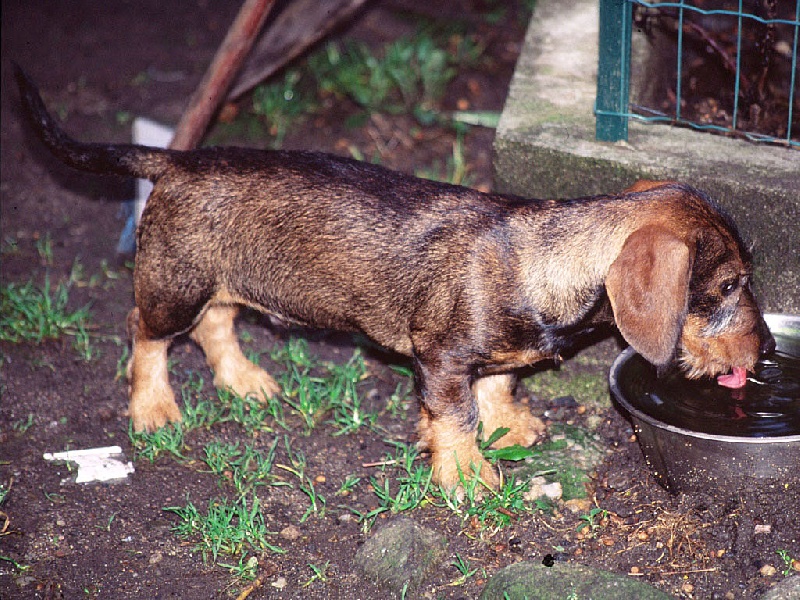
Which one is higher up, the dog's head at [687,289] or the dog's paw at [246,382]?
the dog's head at [687,289]

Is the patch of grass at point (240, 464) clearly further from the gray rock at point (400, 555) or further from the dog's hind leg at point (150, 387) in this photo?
the gray rock at point (400, 555)

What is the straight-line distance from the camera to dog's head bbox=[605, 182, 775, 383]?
3803mm

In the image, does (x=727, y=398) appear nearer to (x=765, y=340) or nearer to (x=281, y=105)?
(x=765, y=340)

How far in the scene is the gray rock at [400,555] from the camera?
4352mm

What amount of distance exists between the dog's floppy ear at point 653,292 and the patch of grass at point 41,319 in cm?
352

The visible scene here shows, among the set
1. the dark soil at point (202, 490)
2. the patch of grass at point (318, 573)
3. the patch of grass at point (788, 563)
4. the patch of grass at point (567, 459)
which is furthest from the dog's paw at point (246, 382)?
the patch of grass at point (788, 563)

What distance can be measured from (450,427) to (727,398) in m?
1.33

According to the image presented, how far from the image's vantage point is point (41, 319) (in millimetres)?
6160

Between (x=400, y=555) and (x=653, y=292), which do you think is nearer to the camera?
(x=653, y=292)

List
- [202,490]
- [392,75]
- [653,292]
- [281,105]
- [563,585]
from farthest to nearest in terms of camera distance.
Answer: [392,75] < [281,105] < [202,490] < [563,585] < [653,292]

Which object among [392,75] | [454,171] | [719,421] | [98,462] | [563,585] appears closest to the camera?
[563,585]

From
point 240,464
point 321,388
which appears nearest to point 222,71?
point 321,388

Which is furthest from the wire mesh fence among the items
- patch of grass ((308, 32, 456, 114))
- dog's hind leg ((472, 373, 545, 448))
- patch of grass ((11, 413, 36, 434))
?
patch of grass ((11, 413, 36, 434))

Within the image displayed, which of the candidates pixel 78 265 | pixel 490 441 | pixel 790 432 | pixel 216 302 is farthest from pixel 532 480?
pixel 78 265
